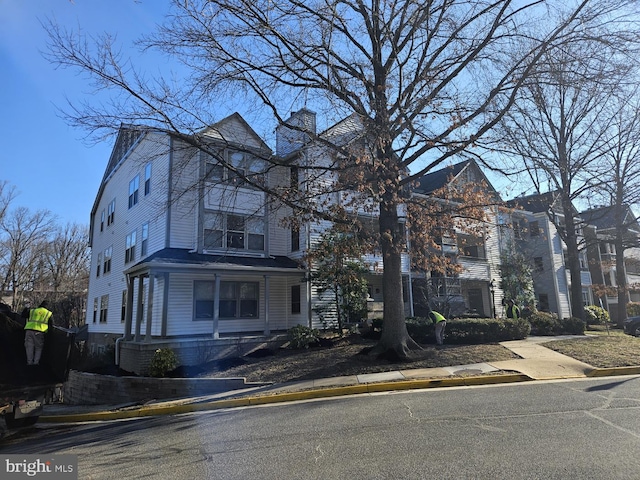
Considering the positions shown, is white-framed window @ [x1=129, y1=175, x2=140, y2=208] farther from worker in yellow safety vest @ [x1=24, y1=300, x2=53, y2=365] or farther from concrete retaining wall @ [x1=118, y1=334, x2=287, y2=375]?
worker in yellow safety vest @ [x1=24, y1=300, x2=53, y2=365]

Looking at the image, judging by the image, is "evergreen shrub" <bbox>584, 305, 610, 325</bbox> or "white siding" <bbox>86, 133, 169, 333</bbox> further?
"evergreen shrub" <bbox>584, 305, 610, 325</bbox>

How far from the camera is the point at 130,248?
68.4 ft

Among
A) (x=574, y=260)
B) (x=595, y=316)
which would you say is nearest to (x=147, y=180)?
(x=574, y=260)

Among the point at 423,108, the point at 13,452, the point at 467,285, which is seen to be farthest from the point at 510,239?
the point at 13,452

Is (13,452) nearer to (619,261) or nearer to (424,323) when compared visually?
(424,323)

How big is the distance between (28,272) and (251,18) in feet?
144

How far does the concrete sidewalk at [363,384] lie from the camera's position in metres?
9.20

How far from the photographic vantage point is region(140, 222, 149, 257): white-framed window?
62.4 feet

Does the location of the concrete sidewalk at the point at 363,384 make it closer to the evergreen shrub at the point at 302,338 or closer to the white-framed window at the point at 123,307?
the evergreen shrub at the point at 302,338

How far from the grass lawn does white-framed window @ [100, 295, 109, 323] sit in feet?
69.9

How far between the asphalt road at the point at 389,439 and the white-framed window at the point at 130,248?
41.4 feet

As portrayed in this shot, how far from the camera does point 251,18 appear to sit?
35.3ft

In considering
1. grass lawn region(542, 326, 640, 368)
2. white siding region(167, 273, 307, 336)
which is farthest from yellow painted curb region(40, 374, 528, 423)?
white siding region(167, 273, 307, 336)

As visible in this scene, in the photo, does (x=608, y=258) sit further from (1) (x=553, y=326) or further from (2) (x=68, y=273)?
(2) (x=68, y=273)
